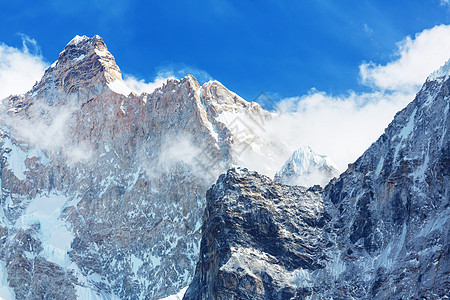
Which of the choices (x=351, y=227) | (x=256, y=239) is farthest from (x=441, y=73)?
(x=256, y=239)

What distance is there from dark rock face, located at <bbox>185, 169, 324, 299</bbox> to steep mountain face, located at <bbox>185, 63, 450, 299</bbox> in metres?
0.19

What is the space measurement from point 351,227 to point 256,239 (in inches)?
688

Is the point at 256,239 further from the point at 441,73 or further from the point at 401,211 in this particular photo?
the point at 441,73

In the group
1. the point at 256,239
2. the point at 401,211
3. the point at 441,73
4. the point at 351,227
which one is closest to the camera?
the point at 401,211

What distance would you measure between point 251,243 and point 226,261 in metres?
6.58

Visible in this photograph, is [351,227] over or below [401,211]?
over

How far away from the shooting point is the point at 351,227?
148000 mm

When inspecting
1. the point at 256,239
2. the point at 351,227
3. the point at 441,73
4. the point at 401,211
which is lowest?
the point at 401,211

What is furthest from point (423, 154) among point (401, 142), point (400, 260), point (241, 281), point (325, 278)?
point (241, 281)

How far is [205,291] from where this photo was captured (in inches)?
5842

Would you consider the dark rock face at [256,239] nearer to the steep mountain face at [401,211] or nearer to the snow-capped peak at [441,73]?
the steep mountain face at [401,211]

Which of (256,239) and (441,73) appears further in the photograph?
(256,239)

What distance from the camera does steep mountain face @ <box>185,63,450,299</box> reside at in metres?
126

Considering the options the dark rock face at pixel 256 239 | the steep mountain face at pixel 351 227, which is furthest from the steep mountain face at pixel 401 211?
the dark rock face at pixel 256 239
